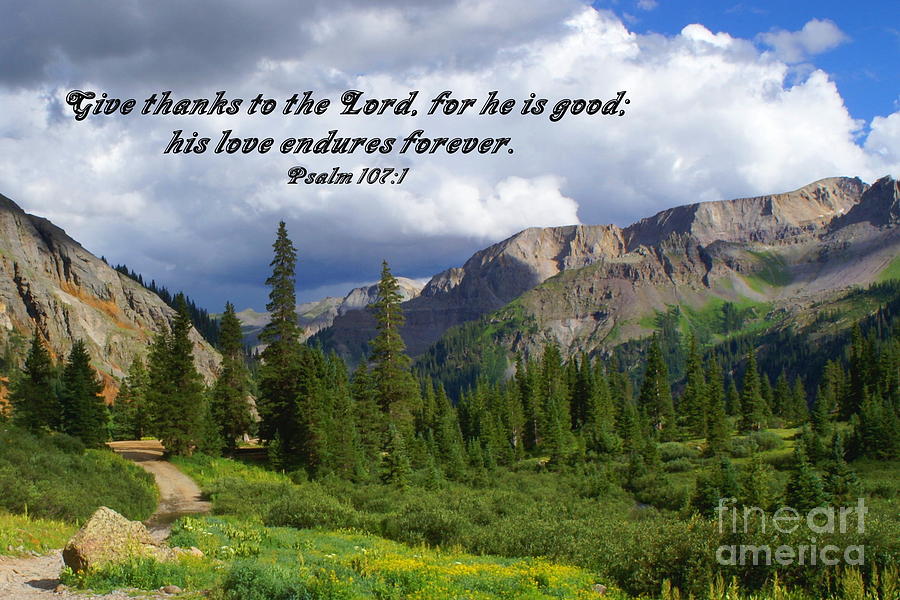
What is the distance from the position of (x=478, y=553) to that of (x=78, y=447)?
78.7 feet

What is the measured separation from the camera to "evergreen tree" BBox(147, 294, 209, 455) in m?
39.3

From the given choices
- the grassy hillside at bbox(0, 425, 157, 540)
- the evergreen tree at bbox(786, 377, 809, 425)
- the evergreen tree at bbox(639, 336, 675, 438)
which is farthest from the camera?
the evergreen tree at bbox(786, 377, 809, 425)

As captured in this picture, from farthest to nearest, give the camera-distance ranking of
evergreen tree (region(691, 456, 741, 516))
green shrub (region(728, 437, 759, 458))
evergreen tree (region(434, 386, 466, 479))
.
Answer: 1. green shrub (region(728, 437, 759, 458))
2. evergreen tree (region(434, 386, 466, 479))
3. evergreen tree (region(691, 456, 741, 516))

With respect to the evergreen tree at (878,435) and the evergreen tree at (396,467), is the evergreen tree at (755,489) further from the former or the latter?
the evergreen tree at (878,435)

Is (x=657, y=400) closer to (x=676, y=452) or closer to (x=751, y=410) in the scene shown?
(x=751, y=410)

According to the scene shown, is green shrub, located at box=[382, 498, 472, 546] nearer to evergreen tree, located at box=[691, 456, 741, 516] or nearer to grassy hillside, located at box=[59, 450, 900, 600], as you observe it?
grassy hillside, located at box=[59, 450, 900, 600]

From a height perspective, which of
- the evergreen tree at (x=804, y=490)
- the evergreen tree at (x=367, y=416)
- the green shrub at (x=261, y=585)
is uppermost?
the evergreen tree at (x=367, y=416)

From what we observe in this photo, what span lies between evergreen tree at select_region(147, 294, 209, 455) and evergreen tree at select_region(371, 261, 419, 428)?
1422 cm

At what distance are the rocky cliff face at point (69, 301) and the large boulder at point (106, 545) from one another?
137 metres

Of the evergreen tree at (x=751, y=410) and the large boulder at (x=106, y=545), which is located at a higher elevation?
the evergreen tree at (x=751, y=410)

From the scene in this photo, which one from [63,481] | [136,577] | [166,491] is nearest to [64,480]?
[63,481]

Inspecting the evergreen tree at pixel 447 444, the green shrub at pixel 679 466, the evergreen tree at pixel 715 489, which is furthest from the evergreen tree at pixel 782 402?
the evergreen tree at pixel 715 489

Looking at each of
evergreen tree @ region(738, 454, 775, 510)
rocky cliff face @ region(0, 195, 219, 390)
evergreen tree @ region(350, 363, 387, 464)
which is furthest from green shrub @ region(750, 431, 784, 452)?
rocky cliff face @ region(0, 195, 219, 390)

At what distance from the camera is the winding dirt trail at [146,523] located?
1252 cm
